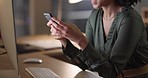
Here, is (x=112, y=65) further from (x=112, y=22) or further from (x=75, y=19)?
(x=75, y=19)

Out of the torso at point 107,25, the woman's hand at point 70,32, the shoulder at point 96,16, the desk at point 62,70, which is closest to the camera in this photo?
the woman's hand at point 70,32

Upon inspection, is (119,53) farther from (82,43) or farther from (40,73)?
(40,73)

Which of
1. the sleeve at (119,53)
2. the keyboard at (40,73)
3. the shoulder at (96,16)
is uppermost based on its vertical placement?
the shoulder at (96,16)

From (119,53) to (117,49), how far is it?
24 millimetres

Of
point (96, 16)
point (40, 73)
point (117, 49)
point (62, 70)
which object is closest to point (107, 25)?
point (96, 16)

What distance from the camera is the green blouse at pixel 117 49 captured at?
1.32m

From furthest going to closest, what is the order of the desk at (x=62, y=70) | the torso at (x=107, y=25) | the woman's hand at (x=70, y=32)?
the torso at (x=107, y=25) < the desk at (x=62, y=70) < the woman's hand at (x=70, y=32)

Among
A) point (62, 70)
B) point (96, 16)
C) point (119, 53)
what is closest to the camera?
point (119, 53)

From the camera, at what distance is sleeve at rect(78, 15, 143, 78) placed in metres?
1.32

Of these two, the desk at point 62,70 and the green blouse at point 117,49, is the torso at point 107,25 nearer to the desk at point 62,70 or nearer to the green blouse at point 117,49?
the green blouse at point 117,49

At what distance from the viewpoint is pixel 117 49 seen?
1.38 m

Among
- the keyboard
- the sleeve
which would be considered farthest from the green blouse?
the keyboard

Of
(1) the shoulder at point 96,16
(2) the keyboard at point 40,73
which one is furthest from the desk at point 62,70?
(1) the shoulder at point 96,16

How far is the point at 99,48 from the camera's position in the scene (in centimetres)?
162
